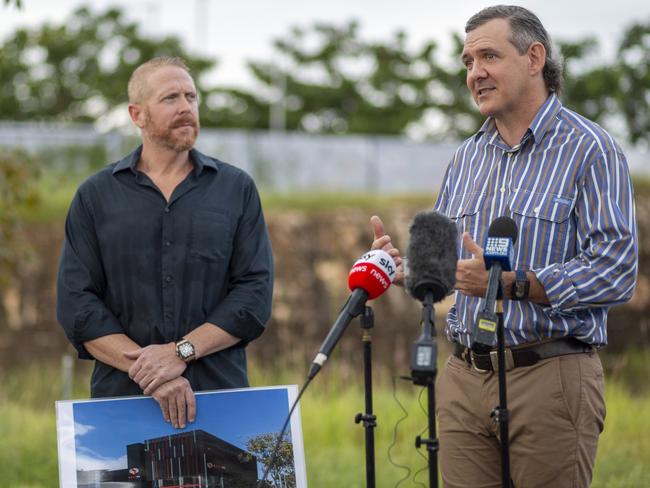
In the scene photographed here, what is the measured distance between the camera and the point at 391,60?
97.3 ft

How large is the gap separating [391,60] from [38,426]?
2275 centimetres

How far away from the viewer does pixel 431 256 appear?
2934 millimetres

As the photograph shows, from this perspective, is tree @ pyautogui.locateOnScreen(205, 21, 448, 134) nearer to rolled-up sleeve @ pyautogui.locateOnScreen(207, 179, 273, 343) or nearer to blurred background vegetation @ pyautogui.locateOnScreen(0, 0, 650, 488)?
blurred background vegetation @ pyautogui.locateOnScreen(0, 0, 650, 488)


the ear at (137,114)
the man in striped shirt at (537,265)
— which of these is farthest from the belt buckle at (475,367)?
the ear at (137,114)

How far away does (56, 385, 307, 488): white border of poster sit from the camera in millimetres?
3627

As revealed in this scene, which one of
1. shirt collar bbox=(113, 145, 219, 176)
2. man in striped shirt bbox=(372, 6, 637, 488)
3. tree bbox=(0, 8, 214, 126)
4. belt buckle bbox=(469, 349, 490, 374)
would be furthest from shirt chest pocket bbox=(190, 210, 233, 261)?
tree bbox=(0, 8, 214, 126)

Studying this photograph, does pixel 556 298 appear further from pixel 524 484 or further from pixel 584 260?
pixel 524 484

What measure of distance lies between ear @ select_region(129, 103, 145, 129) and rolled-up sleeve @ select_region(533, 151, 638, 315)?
1.88 metres

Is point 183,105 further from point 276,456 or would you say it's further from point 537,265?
point 537,265

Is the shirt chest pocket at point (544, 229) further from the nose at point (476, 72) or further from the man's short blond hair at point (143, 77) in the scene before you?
the man's short blond hair at point (143, 77)

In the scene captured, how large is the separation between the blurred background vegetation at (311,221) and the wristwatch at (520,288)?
4.21 feet

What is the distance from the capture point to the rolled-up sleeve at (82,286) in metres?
4.01

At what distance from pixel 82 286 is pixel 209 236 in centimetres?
56

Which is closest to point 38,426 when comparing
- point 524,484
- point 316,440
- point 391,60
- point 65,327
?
point 316,440
